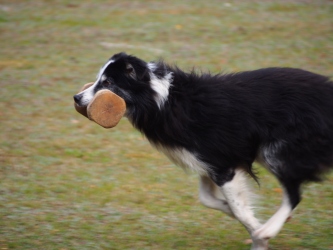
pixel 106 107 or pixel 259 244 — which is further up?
pixel 106 107

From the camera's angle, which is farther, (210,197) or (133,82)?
(210,197)

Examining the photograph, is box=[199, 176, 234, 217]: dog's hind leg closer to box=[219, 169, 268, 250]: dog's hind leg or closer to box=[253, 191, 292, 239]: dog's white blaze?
box=[219, 169, 268, 250]: dog's hind leg

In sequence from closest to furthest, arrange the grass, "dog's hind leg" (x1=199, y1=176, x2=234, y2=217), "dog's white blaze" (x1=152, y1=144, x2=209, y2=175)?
"dog's white blaze" (x1=152, y1=144, x2=209, y2=175)
"dog's hind leg" (x1=199, y1=176, x2=234, y2=217)
the grass

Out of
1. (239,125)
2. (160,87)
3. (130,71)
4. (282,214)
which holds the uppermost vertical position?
(130,71)

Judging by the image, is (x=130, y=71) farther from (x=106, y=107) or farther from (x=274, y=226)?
(x=274, y=226)

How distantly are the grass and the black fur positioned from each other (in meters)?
0.79

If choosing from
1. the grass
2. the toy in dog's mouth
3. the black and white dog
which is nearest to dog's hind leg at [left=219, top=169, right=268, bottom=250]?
the black and white dog

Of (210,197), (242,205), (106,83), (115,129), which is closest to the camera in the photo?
(242,205)

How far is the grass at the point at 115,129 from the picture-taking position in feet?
17.6

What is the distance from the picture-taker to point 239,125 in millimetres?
4898

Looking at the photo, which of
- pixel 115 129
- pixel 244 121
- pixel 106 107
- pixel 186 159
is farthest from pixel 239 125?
pixel 115 129

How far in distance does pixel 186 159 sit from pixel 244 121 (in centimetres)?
61

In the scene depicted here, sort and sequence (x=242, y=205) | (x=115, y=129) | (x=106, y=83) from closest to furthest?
1. (x=242, y=205)
2. (x=106, y=83)
3. (x=115, y=129)

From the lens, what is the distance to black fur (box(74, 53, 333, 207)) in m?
4.83
